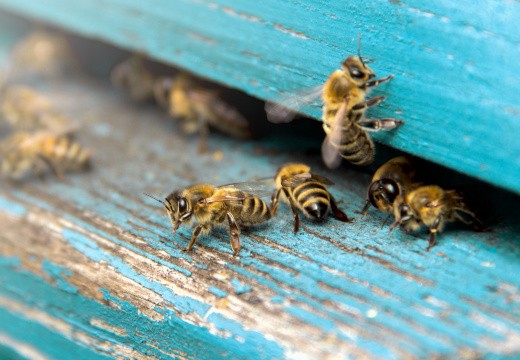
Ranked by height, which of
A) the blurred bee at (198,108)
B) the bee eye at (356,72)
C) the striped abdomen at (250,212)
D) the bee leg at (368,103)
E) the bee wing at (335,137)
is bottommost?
the striped abdomen at (250,212)

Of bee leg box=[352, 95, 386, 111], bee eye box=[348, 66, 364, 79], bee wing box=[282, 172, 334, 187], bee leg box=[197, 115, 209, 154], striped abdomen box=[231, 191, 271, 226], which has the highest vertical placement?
bee leg box=[197, 115, 209, 154]

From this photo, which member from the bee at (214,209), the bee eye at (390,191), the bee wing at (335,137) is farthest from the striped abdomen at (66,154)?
the bee eye at (390,191)

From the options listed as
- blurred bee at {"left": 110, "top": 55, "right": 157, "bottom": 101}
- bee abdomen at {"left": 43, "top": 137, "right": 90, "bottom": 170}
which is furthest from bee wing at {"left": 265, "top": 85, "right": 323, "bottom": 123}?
blurred bee at {"left": 110, "top": 55, "right": 157, "bottom": 101}

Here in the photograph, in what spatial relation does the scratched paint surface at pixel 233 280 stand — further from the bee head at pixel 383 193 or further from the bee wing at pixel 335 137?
the bee wing at pixel 335 137

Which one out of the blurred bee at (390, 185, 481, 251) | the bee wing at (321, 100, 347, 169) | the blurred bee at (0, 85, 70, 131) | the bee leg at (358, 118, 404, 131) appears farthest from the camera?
the blurred bee at (0, 85, 70, 131)

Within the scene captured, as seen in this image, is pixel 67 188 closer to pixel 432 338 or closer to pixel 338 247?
pixel 338 247

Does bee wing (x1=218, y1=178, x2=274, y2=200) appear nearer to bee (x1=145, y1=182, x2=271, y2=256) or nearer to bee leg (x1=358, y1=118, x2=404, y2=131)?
bee (x1=145, y1=182, x2=271, y2=256)
